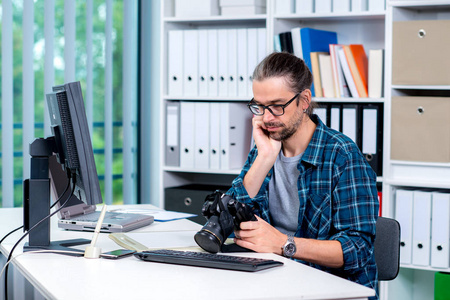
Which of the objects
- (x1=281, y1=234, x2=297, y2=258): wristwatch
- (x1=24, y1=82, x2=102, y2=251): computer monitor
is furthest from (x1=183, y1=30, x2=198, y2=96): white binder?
(x1=281, y1=234, x2=297, y2=258): wristwatch

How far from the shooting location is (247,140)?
3221 mm

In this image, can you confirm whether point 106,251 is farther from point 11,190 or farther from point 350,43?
point 350,43

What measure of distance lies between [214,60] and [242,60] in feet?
0.48

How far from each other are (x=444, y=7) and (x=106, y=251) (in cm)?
197

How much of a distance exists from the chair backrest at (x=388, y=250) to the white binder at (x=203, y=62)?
4.82ft

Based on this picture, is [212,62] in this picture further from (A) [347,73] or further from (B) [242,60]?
(A) [347,73]

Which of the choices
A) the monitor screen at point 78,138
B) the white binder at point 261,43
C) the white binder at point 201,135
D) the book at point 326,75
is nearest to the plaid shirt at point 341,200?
the monitor screen at point 78,138

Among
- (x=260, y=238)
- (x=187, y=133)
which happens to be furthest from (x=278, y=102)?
(x=187, y=133)

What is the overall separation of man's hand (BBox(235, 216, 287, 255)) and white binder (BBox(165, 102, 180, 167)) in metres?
1.58

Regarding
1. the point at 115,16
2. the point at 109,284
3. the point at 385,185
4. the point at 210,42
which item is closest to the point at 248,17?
the point at 210,42

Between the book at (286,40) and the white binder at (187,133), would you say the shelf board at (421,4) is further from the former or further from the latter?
the white binder at (187,133)

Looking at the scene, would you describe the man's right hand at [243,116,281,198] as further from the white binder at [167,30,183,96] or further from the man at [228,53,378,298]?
the white binder at [167,30,183,96]

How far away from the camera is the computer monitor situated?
1546mm

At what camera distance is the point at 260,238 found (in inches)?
68.2
